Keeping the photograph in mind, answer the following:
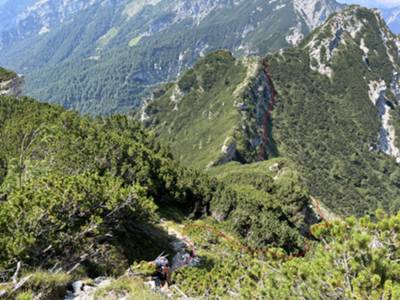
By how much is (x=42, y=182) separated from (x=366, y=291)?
14.1 metres

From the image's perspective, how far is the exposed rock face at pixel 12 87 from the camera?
2598 inches

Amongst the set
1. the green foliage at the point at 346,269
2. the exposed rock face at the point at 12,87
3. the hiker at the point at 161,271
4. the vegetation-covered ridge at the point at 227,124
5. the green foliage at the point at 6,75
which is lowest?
the vegetation-covered ridge at the point at 227,124

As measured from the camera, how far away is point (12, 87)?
222ft

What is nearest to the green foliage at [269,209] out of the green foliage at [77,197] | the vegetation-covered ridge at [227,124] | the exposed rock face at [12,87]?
the green foliage at [77,197]

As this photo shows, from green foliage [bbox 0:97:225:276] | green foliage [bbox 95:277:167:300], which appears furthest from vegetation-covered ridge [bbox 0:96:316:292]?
green foliage [bbox 95:277:167:300]

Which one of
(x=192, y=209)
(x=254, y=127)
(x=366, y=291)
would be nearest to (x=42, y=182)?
(x=366, y=291)

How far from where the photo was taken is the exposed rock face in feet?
217

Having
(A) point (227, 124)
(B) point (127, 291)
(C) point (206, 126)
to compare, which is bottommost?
(C) point (206, 126)

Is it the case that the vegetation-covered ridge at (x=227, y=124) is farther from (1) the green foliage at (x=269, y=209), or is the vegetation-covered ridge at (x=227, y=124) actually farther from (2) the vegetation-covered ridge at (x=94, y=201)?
(2) the vegetation-covered ridge at (x=94, y=201)

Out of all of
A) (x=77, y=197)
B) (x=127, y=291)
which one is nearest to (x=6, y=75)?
(x=77, y=197)

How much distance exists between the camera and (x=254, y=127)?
165000 millimetres

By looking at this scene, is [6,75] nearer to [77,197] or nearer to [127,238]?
[127,238]

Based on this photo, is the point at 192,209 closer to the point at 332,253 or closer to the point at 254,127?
the point at 332,253

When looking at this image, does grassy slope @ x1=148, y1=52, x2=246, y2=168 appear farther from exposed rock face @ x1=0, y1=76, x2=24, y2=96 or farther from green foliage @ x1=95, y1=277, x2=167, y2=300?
green foliage @ x1=95, y1=277, x2=167, y2=300
